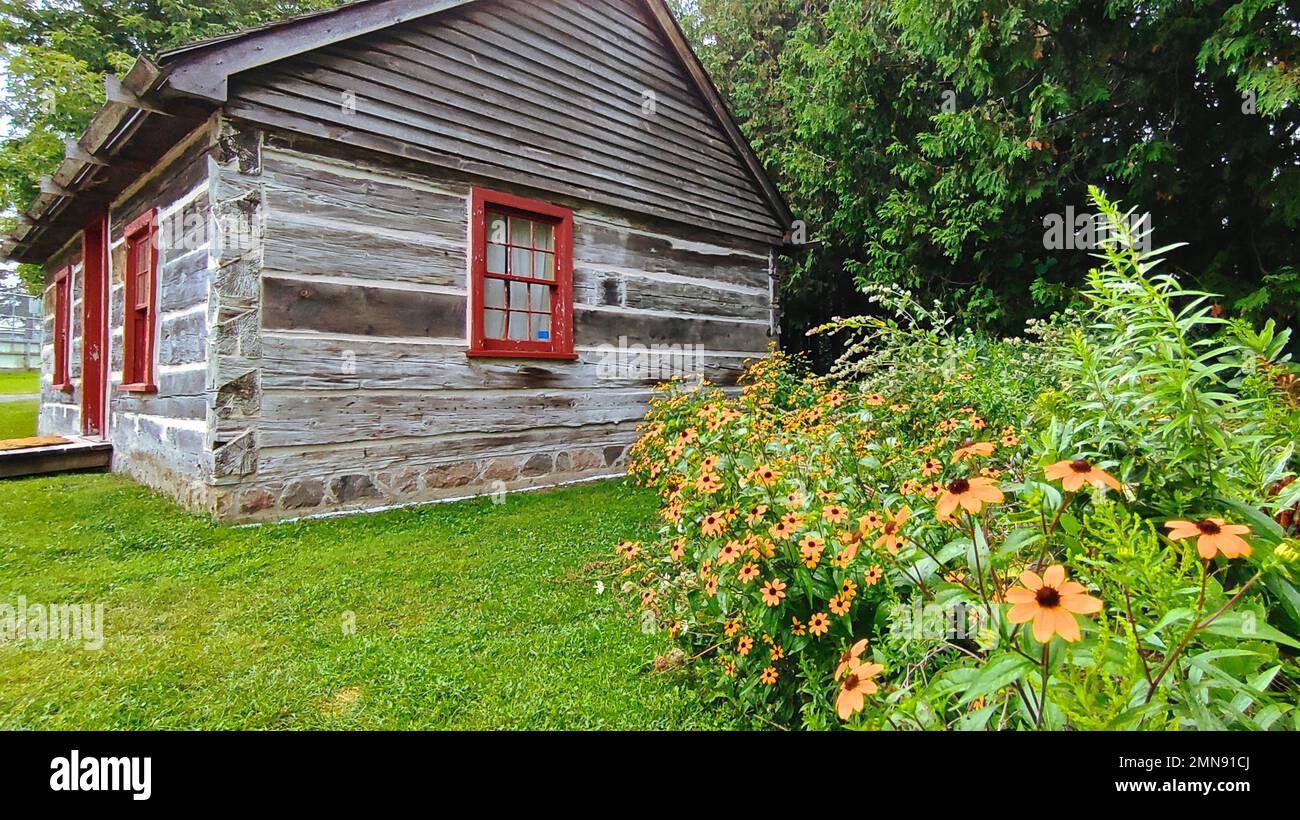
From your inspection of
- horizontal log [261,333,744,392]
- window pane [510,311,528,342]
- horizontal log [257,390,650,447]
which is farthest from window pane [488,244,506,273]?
horizontal log [257,390,650,447]

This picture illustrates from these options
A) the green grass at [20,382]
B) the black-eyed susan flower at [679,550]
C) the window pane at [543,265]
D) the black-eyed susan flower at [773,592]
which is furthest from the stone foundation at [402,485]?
the green grass at [20,382]

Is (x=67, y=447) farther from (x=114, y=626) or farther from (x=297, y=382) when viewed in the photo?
(x=114, y=626)

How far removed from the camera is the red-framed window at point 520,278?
6055mm

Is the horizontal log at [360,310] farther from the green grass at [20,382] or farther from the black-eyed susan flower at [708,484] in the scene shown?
the green grass at [20,382]

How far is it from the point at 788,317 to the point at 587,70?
26.4ft

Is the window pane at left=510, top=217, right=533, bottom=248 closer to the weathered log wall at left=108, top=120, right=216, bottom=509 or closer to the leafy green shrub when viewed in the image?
the weathered log wall at left=108, top=120, right=216, bottom=509

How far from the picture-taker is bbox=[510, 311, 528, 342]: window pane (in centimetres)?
646

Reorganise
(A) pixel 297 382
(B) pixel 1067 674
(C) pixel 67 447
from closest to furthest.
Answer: (B) pixel 1067 674
(A) pixel 297 382
(C) pixel 67 447

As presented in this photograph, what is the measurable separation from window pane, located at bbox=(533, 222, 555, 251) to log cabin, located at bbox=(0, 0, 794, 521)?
0.02m

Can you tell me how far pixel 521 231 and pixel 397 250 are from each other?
1.39m

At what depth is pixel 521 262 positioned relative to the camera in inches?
255

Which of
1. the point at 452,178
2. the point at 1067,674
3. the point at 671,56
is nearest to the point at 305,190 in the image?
the point at 452,178
